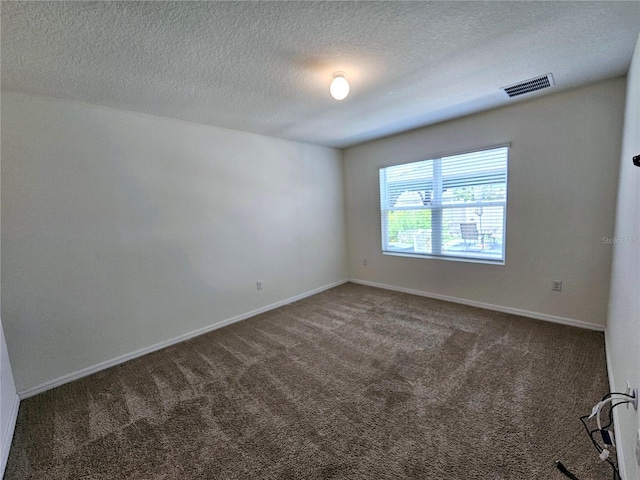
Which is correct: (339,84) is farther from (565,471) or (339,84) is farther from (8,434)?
(8,434)

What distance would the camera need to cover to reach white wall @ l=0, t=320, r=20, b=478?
5.35ft

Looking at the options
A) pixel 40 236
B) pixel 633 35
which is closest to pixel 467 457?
pixel 633 35

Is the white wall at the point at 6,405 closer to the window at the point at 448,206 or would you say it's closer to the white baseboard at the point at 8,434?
the white baseboard at the point at 8,434

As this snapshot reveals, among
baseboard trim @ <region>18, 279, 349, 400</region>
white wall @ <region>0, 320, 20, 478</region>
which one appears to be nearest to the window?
baseboard trim @ <region>18, 279, 349, 400</region>

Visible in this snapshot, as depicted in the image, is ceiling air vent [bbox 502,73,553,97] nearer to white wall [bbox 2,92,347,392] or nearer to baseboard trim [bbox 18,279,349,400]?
white wall [bbox 2,92,347,392]

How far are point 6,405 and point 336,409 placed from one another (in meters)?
2.21

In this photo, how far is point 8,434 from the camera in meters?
1.74

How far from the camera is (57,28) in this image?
57.9 inches

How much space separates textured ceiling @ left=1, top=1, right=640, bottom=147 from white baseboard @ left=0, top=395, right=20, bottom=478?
2.33 m

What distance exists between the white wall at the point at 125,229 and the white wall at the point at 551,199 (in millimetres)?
2446

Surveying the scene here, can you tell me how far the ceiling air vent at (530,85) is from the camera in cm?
241

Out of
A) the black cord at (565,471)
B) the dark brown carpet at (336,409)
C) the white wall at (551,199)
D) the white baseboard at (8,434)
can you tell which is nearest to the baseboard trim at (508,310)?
the white wall at (551,199)

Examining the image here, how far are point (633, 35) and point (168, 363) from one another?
171 inches

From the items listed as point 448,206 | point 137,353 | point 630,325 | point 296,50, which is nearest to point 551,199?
point 448,206
